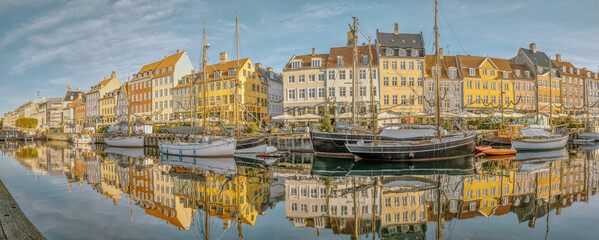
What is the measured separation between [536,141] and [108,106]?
82.9 metres

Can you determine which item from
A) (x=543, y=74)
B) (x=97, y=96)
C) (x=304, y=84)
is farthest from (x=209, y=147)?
(x=97, y=96)

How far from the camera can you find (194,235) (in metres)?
8.75

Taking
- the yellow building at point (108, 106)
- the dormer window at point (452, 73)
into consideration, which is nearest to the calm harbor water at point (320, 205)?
the dormer window at point (452, 73)

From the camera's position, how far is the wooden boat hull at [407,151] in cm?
2473

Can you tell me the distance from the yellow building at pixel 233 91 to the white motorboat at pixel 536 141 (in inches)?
1335

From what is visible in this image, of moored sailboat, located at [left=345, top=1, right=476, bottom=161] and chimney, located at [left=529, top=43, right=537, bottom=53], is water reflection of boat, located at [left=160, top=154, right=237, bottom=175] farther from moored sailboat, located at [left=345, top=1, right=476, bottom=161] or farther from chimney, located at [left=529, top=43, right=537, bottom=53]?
chimney, located at [left=529, top=43, right=537, bottom=53]

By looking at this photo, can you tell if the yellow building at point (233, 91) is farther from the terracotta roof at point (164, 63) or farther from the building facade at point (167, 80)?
the terracotta roof at point (164, 63)

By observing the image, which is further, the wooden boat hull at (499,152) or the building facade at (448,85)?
the building facade at (448,85)

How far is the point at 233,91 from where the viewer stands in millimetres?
56750

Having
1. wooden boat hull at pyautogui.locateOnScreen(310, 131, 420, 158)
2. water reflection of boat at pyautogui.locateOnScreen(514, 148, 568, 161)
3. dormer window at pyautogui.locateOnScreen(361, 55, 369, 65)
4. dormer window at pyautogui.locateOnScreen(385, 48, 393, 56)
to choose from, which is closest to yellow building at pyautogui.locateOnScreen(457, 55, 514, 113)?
dormer window at pyautogui.locateOnScreen(385, 48, 393, 56)

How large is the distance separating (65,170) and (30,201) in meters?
11.0

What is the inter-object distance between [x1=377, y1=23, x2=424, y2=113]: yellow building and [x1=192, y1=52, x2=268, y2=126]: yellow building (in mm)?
18093

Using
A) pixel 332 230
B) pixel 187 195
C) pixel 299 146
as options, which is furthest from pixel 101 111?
pixel 332 230

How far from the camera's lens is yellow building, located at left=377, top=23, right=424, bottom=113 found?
51.6 meters
